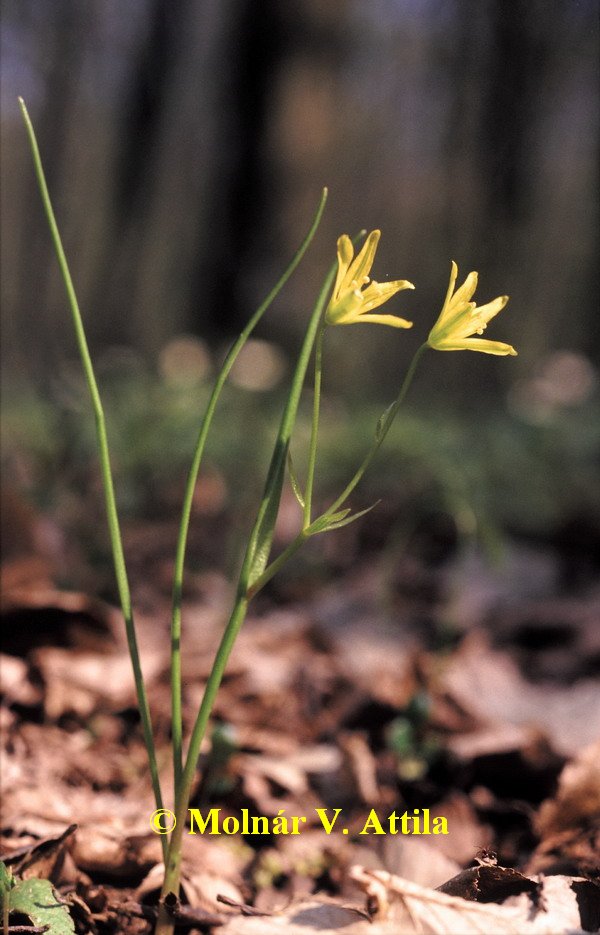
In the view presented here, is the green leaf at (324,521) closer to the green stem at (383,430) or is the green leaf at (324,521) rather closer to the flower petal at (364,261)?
the green stem at (383,430)

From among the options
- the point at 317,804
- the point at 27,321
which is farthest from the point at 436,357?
the point at 317,804

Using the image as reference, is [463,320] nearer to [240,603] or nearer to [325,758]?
[240,603]

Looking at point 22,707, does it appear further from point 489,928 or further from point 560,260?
point 560,260

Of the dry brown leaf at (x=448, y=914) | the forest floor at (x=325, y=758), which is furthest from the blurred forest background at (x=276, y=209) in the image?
the dry brown leaf at (x=448, y=914)

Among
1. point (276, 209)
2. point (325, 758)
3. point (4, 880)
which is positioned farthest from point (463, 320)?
point (276, 209)

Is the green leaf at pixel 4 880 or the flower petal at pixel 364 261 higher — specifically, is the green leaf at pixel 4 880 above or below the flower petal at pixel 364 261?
below
